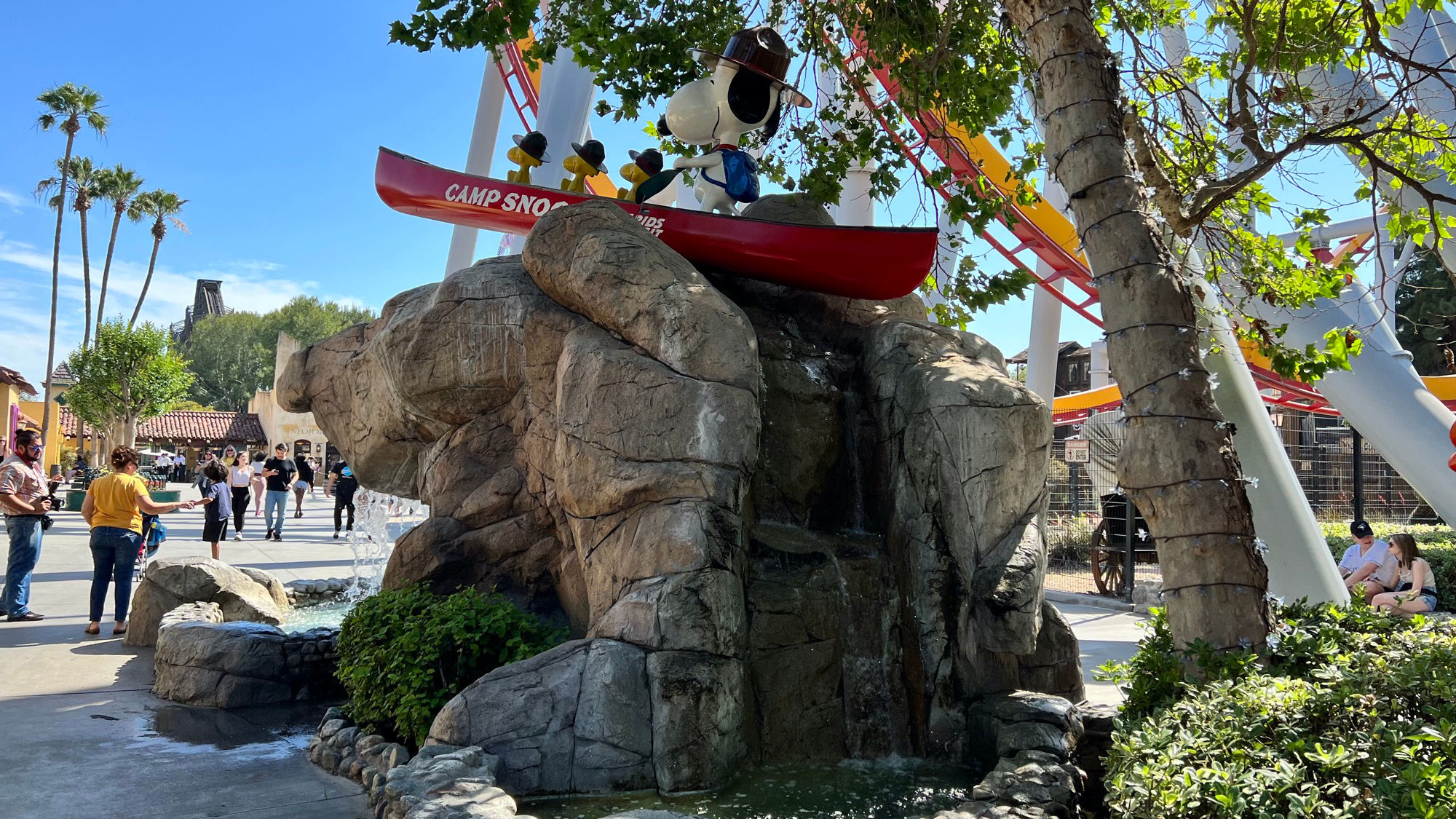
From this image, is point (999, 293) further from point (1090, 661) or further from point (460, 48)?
point (460, 48)

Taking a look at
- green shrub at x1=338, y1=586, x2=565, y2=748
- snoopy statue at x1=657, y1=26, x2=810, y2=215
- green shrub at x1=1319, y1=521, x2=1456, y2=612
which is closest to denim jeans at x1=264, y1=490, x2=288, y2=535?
green shrub at x1=338, y1=586, x2=565, y2=748

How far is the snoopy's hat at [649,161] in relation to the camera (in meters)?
8.62

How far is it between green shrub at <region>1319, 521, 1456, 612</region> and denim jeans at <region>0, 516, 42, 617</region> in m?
12.4

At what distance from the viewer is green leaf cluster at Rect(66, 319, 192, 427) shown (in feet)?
107

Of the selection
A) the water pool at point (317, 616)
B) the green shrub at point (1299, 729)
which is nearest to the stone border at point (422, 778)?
the green shrub at point (1299, 729)

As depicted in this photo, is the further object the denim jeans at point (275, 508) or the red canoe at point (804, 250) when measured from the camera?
the denim jeans at point (275, 508)

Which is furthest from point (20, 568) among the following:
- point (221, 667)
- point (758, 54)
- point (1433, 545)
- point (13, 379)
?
point (13, 379)

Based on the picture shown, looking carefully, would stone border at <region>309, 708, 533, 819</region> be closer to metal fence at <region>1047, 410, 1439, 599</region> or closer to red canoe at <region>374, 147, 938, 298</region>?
red canoe at <region>374, 147, 938, 298</region>

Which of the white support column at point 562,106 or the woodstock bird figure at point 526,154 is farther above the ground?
the white support column at point 562,106

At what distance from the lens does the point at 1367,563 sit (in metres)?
9.70

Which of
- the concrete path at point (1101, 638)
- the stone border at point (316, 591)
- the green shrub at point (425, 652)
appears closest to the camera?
the green shrub at point (425, 652)

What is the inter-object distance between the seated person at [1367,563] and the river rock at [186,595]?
10305mm

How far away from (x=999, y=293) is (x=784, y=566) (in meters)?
3.37

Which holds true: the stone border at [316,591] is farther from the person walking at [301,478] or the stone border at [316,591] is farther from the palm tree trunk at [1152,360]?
the person walking at [301,478]
